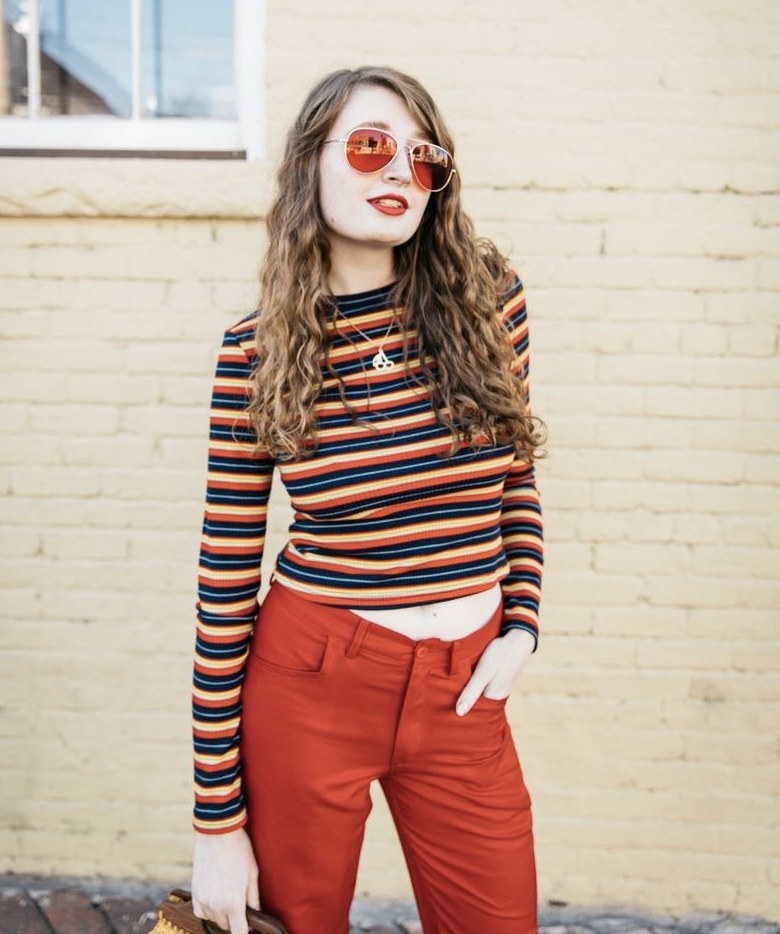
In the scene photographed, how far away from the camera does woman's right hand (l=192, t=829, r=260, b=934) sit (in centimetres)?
168

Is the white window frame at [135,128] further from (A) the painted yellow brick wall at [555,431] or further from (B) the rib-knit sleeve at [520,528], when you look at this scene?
(B) the rib-knit sleeve at [520,528]

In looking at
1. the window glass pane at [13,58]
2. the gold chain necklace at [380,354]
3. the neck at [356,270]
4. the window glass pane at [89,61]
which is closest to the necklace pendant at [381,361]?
the gold chain necklace at [380,354]

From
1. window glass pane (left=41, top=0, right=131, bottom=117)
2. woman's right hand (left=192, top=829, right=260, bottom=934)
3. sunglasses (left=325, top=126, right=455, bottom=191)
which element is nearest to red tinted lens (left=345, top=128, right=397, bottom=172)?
sunglasses (left=325, top=126, right=455, bottom=191)

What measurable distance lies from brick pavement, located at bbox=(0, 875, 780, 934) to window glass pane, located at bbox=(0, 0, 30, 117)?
244cm

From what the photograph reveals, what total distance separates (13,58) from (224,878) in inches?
97.5

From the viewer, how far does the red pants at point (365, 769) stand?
5.40 ft

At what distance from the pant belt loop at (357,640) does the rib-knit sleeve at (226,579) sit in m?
0.22

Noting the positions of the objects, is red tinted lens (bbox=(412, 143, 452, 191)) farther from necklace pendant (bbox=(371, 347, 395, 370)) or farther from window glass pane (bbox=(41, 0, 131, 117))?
window glass pane (bbox=(41, 0, 131, 117))

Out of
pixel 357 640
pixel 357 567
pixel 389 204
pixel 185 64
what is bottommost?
pixel 357 640

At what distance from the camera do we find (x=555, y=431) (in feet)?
8.80

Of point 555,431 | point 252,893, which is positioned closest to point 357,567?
point 252,893

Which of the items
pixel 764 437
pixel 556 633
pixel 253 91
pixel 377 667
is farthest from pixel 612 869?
pixel 253 91

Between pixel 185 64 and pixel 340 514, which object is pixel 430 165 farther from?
pixel 185 64

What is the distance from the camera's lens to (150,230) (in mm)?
2658
